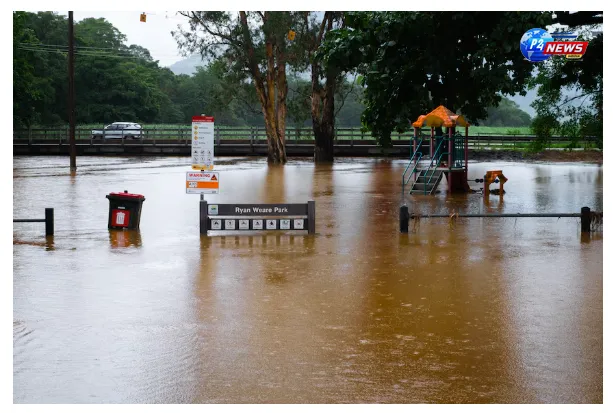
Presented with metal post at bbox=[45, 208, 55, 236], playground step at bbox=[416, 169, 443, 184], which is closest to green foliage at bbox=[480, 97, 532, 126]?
playground step at bbox=[416, 169, 443, 184]

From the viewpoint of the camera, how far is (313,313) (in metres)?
10.1

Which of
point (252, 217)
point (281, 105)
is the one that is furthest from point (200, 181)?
point (281, 105)

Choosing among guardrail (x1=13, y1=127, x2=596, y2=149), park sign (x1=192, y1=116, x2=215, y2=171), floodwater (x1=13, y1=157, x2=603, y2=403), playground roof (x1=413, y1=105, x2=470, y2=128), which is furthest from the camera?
guardrail (x1=13, y1=127, x2=596, y2=149)

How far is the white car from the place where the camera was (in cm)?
5994

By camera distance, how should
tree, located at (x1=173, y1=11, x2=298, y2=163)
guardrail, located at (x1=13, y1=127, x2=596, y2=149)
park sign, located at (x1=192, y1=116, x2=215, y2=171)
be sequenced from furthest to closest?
guardrail, located at (x1=13, y1=127, x2=596, y2=149) → tree, located at (x1=173, y1=11, x2=298, y2=163) → park sign, located at (x1=192, y1=116, x2=215, y2=171)

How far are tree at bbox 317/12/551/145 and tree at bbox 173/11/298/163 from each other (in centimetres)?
A: 1641

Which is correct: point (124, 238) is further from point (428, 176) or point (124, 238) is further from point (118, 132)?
point (118, 132)

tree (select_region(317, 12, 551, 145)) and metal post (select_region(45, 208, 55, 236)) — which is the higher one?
tree (select_region(317, 12, 551, 145))

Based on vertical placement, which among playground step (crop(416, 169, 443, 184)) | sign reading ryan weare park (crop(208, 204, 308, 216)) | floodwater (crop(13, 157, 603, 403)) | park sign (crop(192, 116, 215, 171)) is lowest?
floodwater (crop(13, 157, 603, 403))

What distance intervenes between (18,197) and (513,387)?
19906 mm

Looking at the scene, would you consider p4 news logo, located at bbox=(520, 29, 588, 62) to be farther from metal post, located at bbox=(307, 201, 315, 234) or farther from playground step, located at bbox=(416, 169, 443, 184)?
metal post, located at bbox=(307, 201, 315, 234)

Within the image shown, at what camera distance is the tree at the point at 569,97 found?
87.2 feet

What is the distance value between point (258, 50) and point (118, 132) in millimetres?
15783
